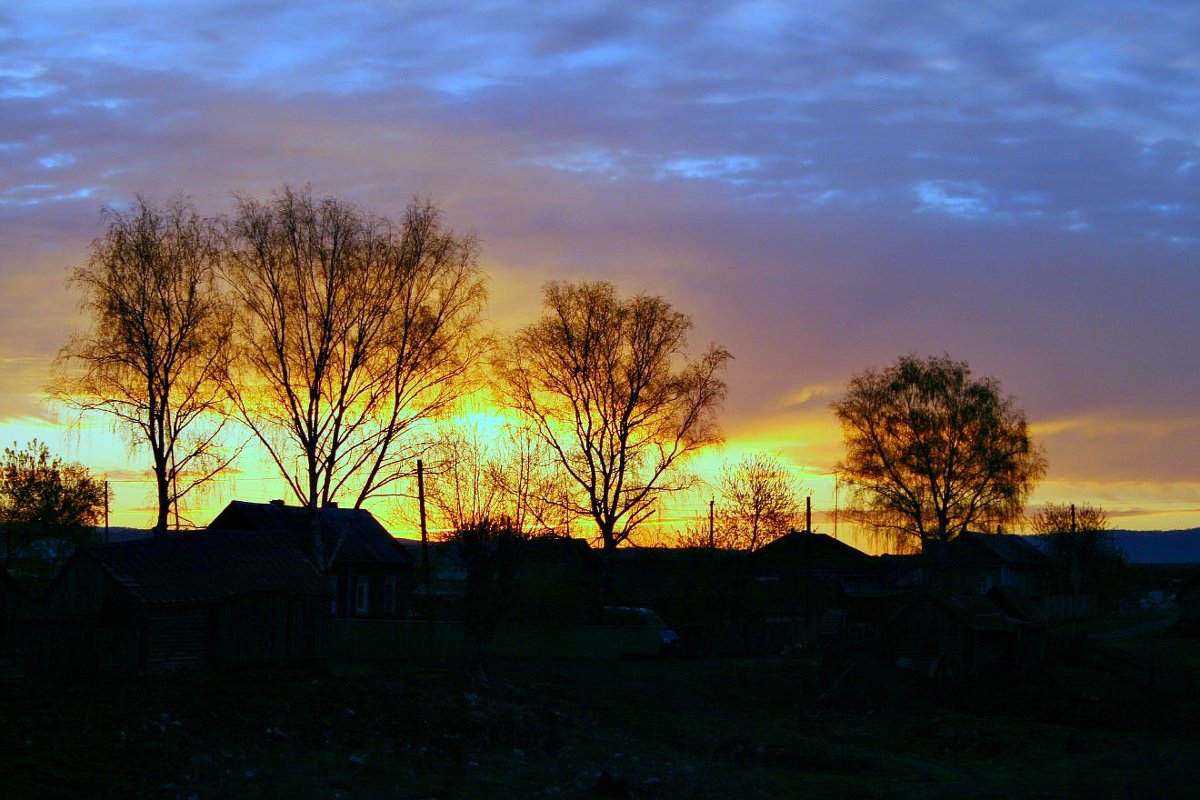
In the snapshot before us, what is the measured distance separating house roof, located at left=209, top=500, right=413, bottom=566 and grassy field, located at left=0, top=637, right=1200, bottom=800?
17589 millimetres

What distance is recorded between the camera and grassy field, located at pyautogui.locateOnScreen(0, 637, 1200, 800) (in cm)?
2189

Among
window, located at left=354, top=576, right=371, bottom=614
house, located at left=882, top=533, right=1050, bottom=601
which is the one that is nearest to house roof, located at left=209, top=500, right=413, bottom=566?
window, located at left=354, top=576, right=371, bottom=614

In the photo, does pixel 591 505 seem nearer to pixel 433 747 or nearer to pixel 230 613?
pixel 230 613

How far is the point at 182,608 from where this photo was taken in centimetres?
3125

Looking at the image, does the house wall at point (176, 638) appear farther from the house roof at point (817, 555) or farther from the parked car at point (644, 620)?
the house roof at point (817, 555)

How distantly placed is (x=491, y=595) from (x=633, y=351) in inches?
591

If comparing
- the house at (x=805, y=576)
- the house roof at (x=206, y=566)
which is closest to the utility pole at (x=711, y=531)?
the house at (x=805, y=576)

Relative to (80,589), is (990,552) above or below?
below

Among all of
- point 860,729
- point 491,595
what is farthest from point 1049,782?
point 491,595

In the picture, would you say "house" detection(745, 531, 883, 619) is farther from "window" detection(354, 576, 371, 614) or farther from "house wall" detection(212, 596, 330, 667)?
"house wall" detection(212, 596, 330, 667)

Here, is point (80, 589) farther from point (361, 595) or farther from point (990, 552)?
point (990, 552)

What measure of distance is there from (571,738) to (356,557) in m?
28.0

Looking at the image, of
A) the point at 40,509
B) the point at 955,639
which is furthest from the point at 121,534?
the point at 955,639

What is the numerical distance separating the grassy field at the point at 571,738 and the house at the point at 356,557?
56.8 feet
